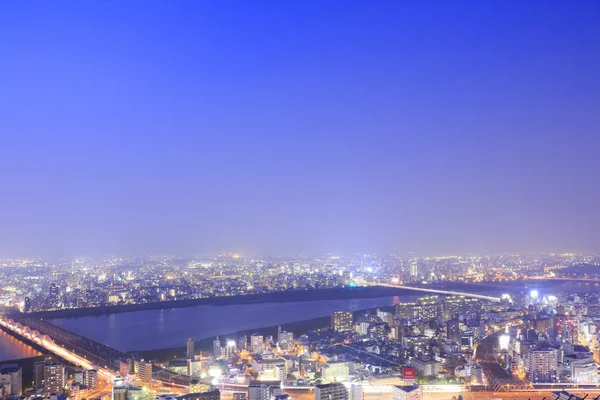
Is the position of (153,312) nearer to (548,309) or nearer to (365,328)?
(365,328)

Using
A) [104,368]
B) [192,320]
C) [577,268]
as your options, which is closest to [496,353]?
[104,368]

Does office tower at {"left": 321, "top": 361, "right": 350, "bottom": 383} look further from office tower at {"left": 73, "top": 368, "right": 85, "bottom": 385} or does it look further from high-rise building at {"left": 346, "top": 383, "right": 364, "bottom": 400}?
office tower at {"left": 73, "top": 368, "right": 85, "bottom": 385}

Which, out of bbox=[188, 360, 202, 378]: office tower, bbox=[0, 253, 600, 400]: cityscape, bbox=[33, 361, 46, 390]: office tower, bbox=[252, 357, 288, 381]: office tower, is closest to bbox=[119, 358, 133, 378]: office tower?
bbox=[0, 253, 600, 400]: cityscape

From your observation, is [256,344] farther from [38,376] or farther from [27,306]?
[27,306]

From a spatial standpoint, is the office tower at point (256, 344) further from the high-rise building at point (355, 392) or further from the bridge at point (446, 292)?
the bridge at point (446, 292)

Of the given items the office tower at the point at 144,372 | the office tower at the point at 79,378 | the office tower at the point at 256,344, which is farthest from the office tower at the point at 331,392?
the office tower at the point at 256,344

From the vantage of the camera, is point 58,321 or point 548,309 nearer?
point 548,309

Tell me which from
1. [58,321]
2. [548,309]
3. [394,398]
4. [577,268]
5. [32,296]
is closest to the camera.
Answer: [394,398]
